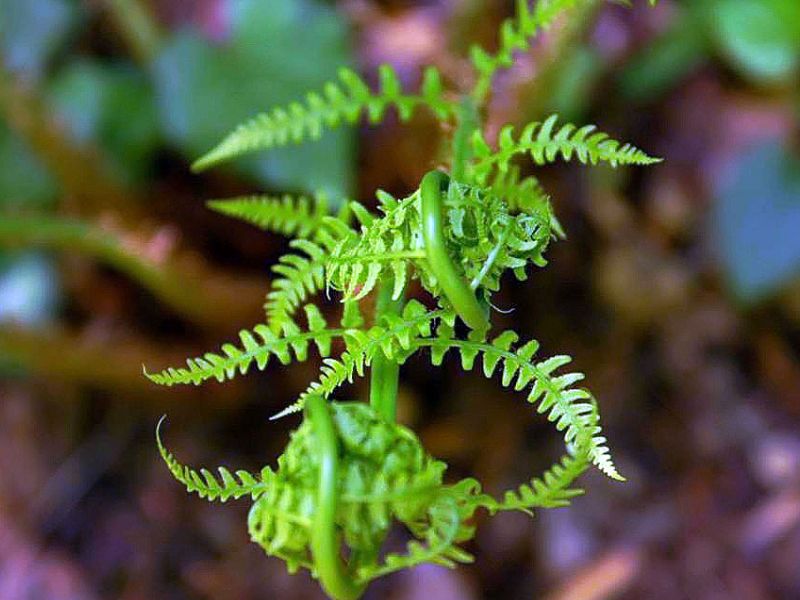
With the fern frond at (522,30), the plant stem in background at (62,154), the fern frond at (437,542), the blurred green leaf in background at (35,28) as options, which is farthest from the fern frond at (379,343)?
the blurred green leaf in background at (35,28)

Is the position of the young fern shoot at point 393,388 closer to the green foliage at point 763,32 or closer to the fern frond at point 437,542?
the fern frond at point 437,542

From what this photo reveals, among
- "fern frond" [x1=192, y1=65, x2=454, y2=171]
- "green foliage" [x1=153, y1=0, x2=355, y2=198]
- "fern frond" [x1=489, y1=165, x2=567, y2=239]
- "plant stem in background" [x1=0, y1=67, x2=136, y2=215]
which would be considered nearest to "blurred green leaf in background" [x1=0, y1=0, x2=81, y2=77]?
"plant stem in background" [x1=0, y1=67, x2=136, y2=215]

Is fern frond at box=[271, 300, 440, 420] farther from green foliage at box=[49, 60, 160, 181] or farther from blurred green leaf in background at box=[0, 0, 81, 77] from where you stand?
blurred green leaf in background at box=[0, 0, 81, 77]

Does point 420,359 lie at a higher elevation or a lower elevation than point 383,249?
higher

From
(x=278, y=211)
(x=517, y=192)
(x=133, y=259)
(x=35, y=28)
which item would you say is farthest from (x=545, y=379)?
(x=35, y=28)

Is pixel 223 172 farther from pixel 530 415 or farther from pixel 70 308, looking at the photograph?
pixel 530 415

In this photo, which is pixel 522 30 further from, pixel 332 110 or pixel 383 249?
pixel 383 249

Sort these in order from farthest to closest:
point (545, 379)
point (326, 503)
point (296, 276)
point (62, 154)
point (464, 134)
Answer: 1. point (62, 154)
2. point (464, 134)
3. point (296, 276)
4. point (545, 379)
5. point (326, 503)
